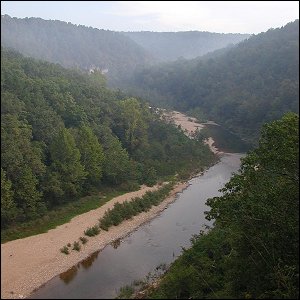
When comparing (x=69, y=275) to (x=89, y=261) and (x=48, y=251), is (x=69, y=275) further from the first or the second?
(x=48, y=251)

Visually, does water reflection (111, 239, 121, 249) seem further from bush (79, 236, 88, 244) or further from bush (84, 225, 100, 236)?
bush (79, 236, 88, 244)

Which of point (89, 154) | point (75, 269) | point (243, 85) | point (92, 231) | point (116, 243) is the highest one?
point (243, 85)

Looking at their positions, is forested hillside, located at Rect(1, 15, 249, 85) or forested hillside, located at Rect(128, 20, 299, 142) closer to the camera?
forested hillside, located at Rect(128, 20, 299, 142)

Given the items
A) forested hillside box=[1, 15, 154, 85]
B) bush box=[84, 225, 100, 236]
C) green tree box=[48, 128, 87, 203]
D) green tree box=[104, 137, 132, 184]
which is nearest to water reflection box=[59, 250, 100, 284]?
bush box=[84, 225, 100, 236]

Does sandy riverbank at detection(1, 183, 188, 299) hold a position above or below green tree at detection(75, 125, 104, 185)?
below

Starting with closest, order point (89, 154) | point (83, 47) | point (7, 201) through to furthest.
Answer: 1. point (7, 201)
2. point (89, 154)
3. point (83, 47)

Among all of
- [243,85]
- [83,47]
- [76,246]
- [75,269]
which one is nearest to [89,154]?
[76,246]
